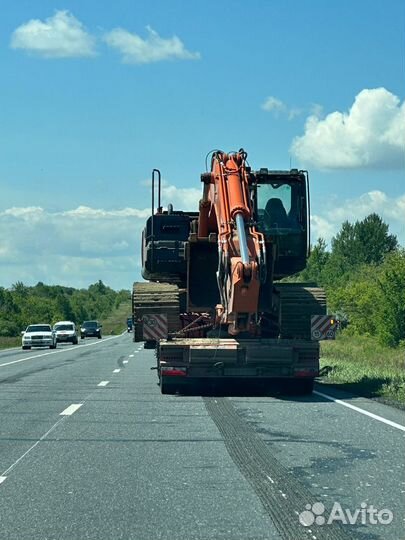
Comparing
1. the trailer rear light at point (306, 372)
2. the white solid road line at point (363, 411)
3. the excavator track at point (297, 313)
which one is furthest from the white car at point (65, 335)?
the trailer rear light at point (306, 372)

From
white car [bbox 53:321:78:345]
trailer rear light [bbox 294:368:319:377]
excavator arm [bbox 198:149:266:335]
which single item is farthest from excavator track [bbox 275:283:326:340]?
white car [bbox 53:321:78:345]

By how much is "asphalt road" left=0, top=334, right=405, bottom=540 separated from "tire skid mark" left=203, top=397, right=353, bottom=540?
2 cm

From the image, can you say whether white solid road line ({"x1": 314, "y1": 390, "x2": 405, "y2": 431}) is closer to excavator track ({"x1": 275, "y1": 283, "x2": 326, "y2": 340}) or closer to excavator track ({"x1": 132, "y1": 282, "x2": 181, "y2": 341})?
excavator track ({"x1": 275, "y1": 283, "x2": 326, "y2": 340})

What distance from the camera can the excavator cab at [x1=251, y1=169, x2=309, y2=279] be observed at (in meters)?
19.7

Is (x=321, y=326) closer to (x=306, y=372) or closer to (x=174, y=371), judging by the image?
(x=306, y=372)

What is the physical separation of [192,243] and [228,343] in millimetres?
2072

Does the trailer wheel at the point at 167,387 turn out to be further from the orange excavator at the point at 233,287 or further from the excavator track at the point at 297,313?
the excavator track at the point at 297,313

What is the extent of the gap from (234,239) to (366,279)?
78536 mm

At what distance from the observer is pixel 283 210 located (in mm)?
19953

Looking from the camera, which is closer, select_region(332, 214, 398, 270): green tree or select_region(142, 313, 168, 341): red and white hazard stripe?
select_region(142, 313, 168, 341): red and white hazard stripe

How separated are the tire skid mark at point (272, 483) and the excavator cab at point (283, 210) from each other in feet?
18.9

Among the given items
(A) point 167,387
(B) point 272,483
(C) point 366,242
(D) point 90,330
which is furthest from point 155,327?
(C) point 366,242

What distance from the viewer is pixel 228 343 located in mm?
18812

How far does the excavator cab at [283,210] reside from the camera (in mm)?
19703
